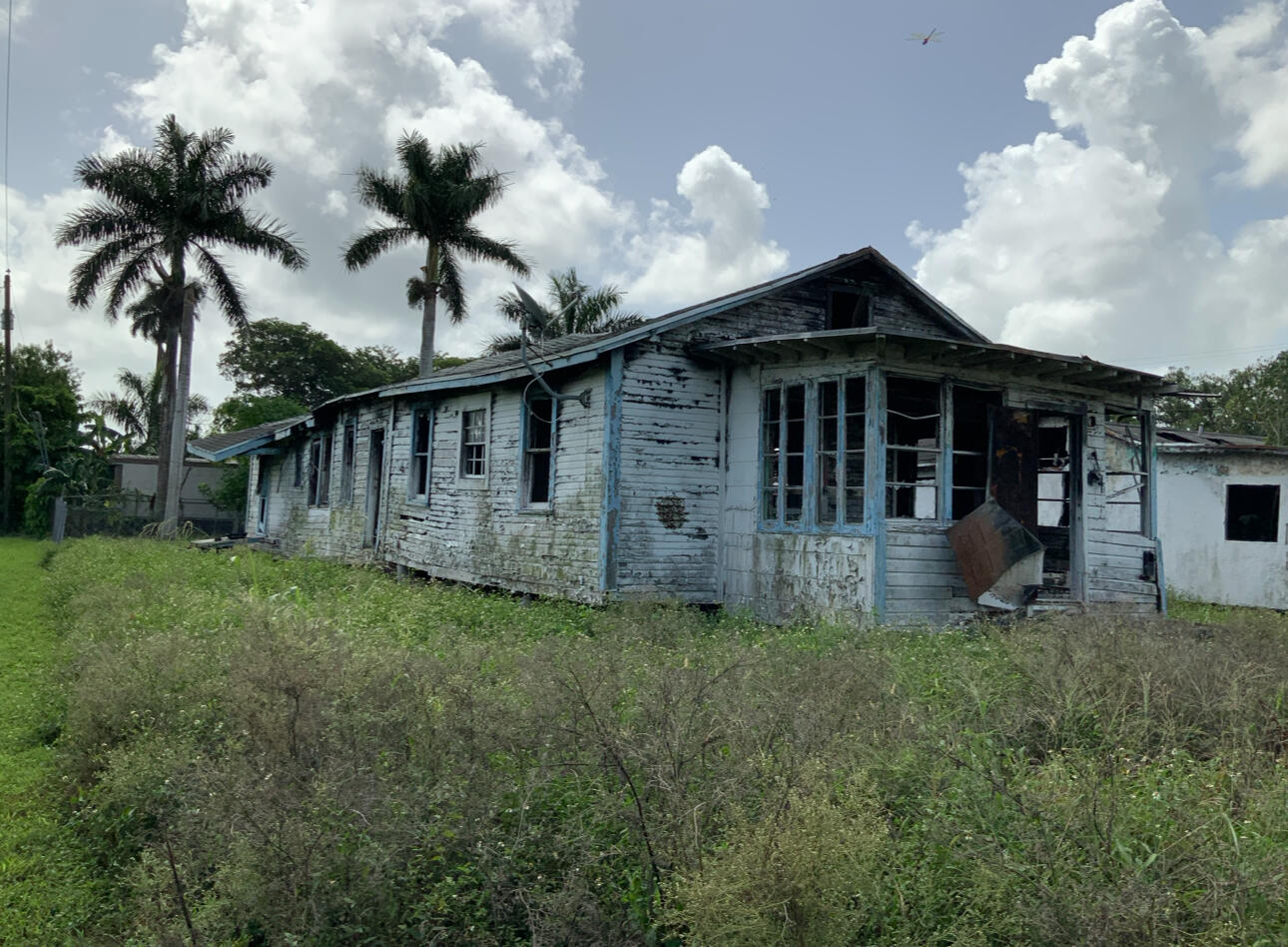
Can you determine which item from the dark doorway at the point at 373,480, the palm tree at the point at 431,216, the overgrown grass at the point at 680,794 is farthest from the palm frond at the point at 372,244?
the overgrown grass at the point at 680,794

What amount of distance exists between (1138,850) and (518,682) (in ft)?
10.6

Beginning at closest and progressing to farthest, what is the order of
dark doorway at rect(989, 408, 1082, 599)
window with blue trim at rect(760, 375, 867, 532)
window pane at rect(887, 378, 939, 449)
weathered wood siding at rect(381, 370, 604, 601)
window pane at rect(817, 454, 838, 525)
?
window with blue trim at rect(760, 375, 867, 532), window pane at rect(817, 454, 838, 525), dark doorway at rect(989, 408, 1082, 599), window pane at rect(887, 378, 939, 449), weathered wood siding at rect(381, 370, 604, 601)

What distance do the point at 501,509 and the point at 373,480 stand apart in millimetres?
6081

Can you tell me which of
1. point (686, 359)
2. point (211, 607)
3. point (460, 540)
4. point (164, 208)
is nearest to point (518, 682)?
point (211, 607)

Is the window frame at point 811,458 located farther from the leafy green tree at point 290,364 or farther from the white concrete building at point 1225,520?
the leafy green tree at point 290,364

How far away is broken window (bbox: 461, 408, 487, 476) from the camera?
47.9 ft

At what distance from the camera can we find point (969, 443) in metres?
13.8

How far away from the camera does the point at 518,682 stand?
532cm

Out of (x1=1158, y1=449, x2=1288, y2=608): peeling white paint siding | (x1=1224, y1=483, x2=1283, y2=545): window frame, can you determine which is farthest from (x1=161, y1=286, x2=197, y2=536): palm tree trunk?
(x1=1224, y1=483, x2=1283, y2=545): window frame

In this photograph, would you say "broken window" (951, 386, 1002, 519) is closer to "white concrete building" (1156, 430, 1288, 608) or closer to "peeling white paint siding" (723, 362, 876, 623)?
"peeling white paint siding" (723, 362, 876, 623)

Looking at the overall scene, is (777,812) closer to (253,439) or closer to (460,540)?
(460,540)

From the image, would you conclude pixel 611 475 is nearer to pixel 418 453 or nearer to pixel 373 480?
pixel 418 453

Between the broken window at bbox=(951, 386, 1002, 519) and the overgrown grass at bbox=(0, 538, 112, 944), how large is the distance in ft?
33.6

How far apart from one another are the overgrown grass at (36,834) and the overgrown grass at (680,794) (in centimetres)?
17
